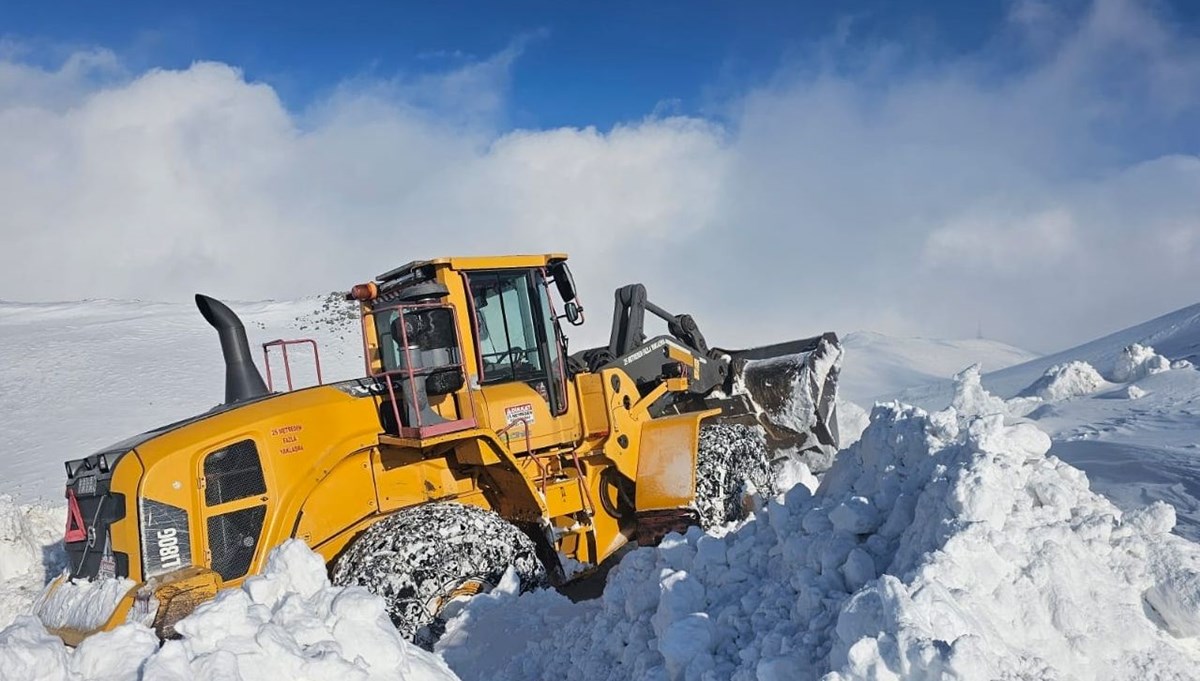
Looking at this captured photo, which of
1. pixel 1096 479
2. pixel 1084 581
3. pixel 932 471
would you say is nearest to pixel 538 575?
pixel 932 471

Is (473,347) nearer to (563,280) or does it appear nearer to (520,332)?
(520,332)

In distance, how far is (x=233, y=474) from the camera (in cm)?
471

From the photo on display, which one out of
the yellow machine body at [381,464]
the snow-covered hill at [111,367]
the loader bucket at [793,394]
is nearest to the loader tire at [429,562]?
the yellow machine body at [381,464]

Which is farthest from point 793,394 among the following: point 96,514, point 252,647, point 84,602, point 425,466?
point 252,647

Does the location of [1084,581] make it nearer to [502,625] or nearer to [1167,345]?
[502,625]

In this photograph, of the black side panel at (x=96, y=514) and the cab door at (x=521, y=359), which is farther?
the cab door at (x=521, y=359)

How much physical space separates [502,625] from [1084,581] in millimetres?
2759

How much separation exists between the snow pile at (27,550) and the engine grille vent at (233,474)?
3407mm

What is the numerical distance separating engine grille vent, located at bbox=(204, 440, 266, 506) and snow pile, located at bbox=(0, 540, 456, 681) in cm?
117

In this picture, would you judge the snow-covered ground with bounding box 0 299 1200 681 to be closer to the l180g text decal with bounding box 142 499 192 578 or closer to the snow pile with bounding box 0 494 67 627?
the l180g text decal with bounding box 142 499 192 578

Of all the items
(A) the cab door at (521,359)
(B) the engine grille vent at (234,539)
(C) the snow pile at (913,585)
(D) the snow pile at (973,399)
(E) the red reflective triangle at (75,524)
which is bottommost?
(D) the snow pile at (973,399)

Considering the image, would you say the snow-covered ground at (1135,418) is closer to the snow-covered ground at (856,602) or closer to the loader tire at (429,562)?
the snow-covered ground at (856,602)

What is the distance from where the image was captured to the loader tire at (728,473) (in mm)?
6648

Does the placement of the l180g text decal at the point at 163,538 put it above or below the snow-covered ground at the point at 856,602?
above
